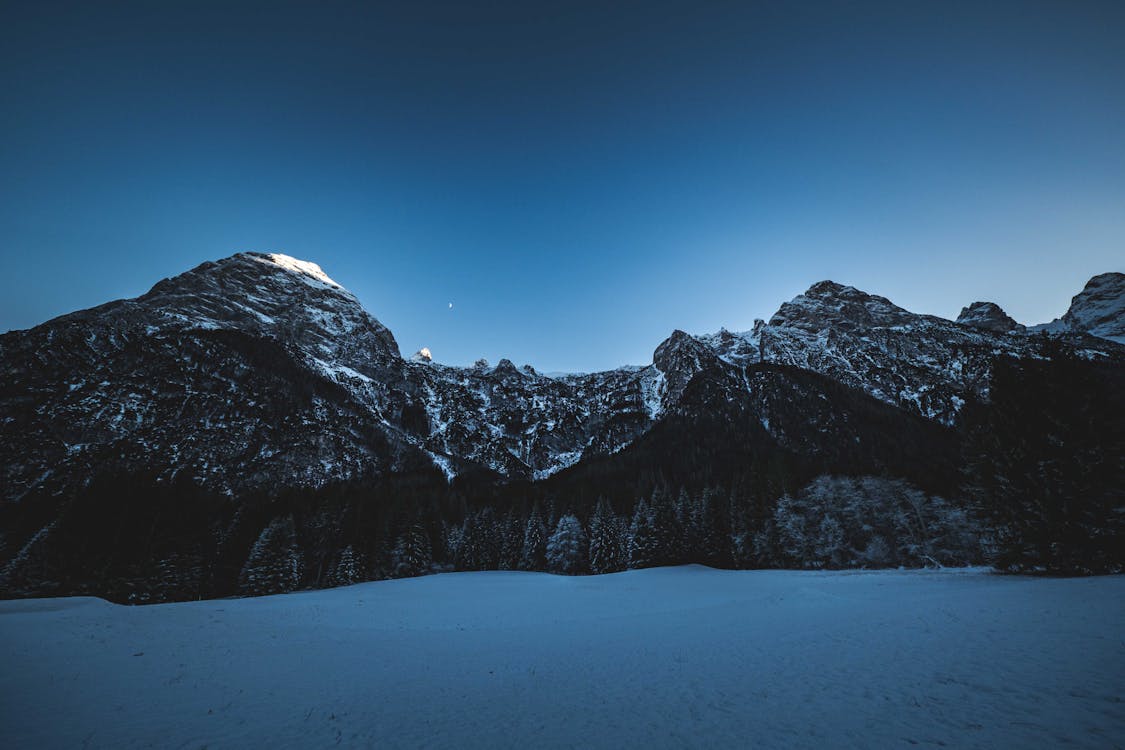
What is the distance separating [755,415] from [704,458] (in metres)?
40.2

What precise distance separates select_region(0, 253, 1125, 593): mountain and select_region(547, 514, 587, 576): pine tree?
26.3 ft

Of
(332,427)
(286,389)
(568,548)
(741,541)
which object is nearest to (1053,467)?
(741,541)

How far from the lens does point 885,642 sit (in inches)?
520

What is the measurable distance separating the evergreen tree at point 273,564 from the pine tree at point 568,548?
36077 mm

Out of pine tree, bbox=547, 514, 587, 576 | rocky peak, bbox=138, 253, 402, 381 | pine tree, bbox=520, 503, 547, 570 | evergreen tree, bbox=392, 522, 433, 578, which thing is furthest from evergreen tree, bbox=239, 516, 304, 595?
rocky peak, bbox=138, 253, 402, 381

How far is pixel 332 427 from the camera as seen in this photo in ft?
431

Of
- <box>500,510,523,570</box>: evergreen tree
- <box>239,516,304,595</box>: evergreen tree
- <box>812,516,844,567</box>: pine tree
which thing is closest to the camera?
<box>812,516,844,567</box>: pine tree

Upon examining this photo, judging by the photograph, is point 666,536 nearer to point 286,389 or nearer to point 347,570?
point 347,570

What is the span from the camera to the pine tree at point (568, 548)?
6406 cm

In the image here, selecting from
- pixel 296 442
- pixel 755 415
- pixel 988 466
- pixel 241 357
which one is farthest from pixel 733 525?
pixel 241 357

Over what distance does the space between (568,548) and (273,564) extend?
40534 millimetres

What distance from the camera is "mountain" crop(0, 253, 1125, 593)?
57844 mm

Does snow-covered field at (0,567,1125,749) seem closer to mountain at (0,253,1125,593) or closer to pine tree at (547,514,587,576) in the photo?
mountain at (0,253,1125,593)

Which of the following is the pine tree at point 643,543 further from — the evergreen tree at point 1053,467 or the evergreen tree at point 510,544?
the evergreen tree at point 1053,467
